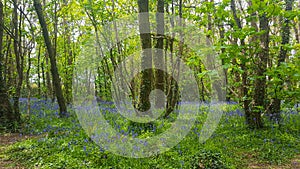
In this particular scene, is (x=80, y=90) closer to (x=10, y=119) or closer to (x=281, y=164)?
(x=10, y=119)

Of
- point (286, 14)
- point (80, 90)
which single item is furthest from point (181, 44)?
point (80, 90)

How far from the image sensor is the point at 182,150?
527 centimetres

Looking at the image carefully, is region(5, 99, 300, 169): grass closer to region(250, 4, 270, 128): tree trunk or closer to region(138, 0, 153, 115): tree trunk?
region(250, 4, 270, 128): tree trunk

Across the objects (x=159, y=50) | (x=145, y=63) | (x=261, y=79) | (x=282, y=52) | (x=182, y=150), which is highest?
(x=159, y=50)

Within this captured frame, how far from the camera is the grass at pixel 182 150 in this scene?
177 inches

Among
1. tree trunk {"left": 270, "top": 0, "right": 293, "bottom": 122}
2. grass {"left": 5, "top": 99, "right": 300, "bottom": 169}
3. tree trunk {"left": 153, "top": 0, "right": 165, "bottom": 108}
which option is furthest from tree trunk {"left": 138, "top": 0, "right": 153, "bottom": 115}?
tree trunk {"left": 270, "top": 0, "right": 293, "bottom": 122}

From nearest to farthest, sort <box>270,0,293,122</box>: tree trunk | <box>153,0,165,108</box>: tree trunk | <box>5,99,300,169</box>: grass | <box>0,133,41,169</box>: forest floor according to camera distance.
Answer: <box>5,99,300,169</box>: grass < <box>0,133,41,169</box>: forest floor < <box>270,0,293,122</box>: tree trunk < <box>153,0,165,108</box>: tree trunk

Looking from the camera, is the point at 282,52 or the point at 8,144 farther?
the point at 282,52

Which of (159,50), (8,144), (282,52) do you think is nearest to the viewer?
(8,144)

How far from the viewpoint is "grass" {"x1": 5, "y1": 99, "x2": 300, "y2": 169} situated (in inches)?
177

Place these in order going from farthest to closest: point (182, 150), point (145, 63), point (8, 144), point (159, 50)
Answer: point (159, 50), point (145, 63), point (8, 144), point (182, 150)

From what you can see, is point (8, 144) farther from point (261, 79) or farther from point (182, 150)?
point (261, 79)

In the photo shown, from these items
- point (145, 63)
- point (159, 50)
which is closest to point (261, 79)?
point (145, 63)

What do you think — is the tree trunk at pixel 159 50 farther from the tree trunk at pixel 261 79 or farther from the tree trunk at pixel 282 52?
the tree trunk at pixel 282 52
